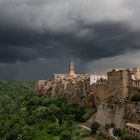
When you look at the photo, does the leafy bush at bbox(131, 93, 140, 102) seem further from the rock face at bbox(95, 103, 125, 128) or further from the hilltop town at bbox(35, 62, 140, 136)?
the rock face at bbox(95, 103, 125, 128)

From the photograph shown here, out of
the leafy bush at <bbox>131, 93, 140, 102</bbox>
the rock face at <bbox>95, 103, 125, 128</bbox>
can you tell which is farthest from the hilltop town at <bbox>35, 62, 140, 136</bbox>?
the leafy bush at <bbox>131, 93, 140, 102</bbox>

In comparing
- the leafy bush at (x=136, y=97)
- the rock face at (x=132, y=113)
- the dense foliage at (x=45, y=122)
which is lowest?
the dense foliage at (x=45, y=122)

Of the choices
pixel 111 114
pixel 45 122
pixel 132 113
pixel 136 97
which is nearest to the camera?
pixel 132 113

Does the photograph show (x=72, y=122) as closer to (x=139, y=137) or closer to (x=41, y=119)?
(x=41, y=119)

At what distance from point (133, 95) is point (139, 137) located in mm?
10421

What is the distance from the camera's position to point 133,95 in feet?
219

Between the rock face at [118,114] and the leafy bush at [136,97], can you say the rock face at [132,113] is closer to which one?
the rock face at [118,114]

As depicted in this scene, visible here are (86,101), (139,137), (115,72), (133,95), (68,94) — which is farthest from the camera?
(68,94)

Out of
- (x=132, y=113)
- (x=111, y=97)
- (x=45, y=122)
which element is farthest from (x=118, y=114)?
(x=45, y=122)

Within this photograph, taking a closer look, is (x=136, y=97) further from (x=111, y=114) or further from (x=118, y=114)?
(x=111, y=114)

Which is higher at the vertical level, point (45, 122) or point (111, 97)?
point (111, 97)

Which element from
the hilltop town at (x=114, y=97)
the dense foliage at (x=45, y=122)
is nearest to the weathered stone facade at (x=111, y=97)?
the hilltop town at (x=114, y=97)

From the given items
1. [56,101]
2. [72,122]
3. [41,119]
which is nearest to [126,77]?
[72,122]

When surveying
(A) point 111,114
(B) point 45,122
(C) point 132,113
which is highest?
(C) point 132,113
